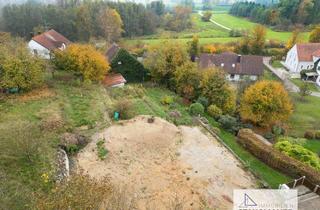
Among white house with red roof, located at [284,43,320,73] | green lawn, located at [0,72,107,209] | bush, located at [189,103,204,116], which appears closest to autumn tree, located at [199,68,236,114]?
bush, located at [189,103,204,116]

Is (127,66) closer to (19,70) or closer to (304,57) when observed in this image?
(19,70)

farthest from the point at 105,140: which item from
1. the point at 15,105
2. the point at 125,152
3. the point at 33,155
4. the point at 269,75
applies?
the point at 269,75

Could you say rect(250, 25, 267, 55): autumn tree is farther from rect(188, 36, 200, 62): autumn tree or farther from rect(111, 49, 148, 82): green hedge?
rect(111, 49, 148, 82): green hedge

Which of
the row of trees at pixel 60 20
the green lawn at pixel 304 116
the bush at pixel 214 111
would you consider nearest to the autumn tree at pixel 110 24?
the row of trees at pixel 60 20

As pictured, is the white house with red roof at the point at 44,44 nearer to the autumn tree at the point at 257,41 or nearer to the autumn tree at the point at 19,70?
the autumn tree at the point at 19,70

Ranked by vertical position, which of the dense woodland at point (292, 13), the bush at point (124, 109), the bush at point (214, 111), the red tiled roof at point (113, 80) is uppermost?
the dense woodland at point (292, 13)

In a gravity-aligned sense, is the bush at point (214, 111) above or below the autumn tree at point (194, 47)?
below

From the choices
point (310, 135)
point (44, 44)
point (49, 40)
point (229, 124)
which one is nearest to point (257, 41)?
point (310, 135)
